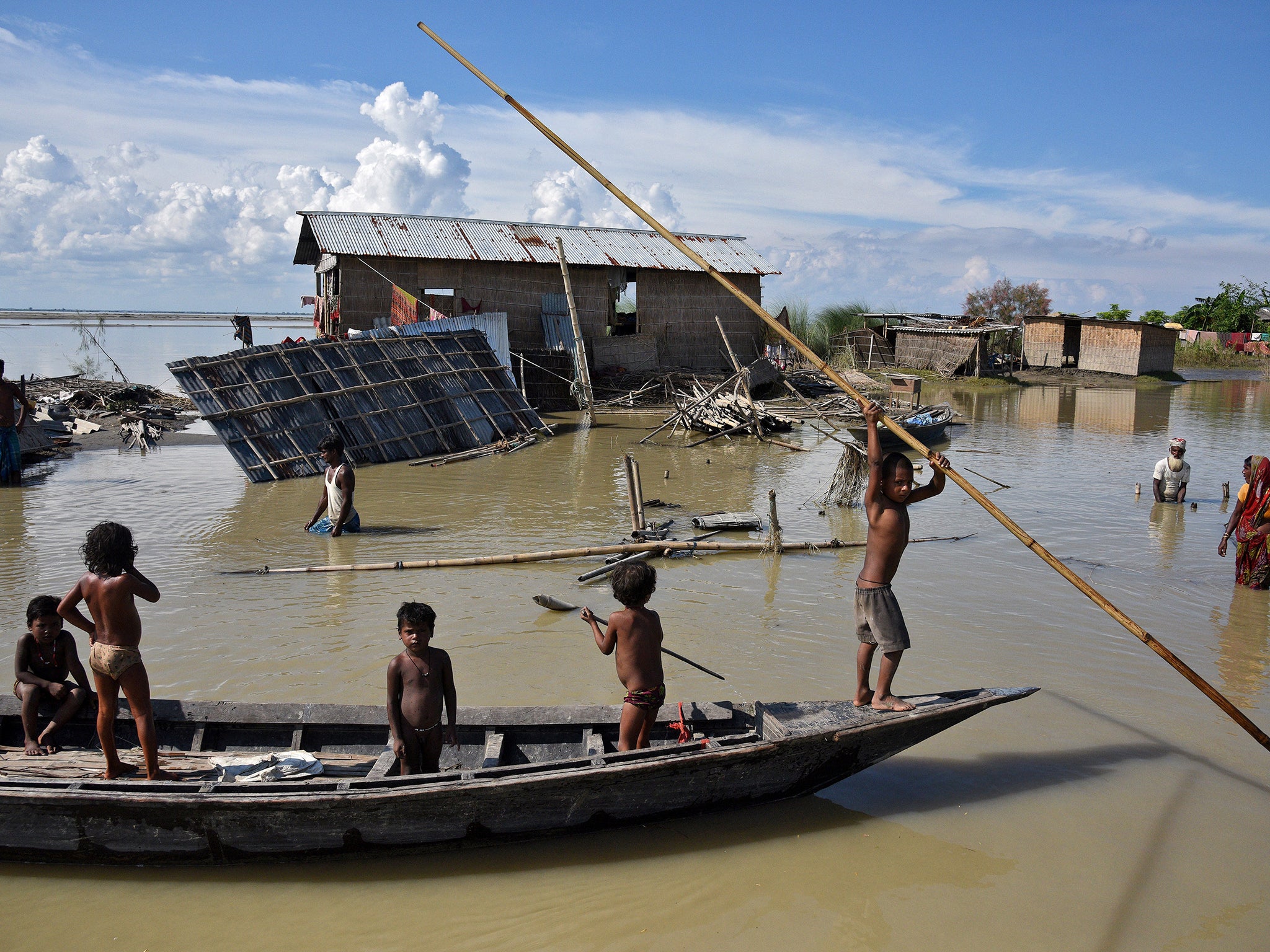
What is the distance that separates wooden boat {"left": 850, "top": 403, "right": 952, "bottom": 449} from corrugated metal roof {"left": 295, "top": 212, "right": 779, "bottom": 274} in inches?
284

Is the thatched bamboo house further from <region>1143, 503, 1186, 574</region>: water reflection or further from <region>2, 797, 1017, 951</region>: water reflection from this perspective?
<region>2, 797, 1017, 951</region>: water reflection

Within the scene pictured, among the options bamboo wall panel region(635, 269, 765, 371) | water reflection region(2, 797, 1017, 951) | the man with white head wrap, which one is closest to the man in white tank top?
water reflection region(2, 797, 1017, 951)

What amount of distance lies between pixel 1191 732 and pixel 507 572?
5167 mm

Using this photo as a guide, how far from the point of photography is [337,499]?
865 centimetres

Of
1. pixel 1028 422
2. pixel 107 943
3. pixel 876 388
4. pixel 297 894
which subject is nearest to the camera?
pixel 107 943

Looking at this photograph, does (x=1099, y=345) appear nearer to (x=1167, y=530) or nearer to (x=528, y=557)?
(x=1167, y=530)

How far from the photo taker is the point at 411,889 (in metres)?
3.65

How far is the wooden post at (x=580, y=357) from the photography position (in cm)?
1795

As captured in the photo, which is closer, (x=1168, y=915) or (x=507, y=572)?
(x=1168, y=915)

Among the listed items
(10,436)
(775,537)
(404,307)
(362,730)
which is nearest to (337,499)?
(775,537)

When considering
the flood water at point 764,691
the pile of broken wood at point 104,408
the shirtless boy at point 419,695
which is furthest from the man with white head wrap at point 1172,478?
the pile of broken wood at point 104,408

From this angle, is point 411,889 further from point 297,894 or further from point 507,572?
point 507,572

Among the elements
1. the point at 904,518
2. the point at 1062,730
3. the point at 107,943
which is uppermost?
the point at 904,518

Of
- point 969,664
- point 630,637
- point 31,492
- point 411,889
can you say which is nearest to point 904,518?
point 630,637
